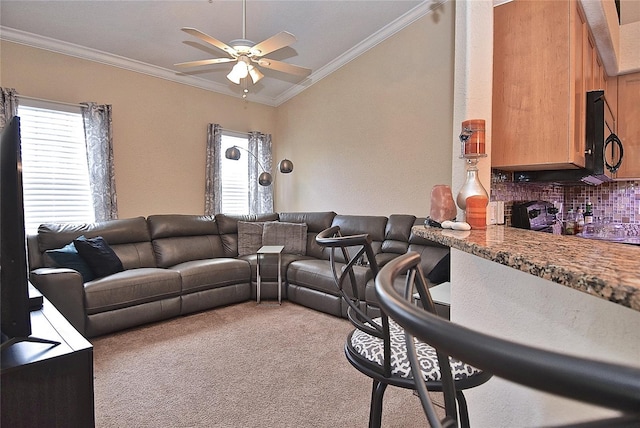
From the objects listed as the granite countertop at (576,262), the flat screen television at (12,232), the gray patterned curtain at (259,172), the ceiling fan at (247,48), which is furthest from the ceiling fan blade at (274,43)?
the gray patterned curtain at (259,172)

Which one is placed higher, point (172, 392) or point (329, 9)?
point (329, 9)

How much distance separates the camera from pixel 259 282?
3826 mm

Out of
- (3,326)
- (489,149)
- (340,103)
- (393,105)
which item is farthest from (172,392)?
(340,103)

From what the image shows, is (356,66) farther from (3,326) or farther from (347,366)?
(3,326)

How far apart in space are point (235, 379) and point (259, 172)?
385cm

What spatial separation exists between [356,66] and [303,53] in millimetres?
690

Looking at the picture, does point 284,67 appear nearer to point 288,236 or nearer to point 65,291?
point 288,236

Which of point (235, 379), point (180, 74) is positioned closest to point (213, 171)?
point (180, 74)

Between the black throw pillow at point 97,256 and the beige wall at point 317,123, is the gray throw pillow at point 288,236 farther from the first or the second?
the black throw pillow at point 97,256

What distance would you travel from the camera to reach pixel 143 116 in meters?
4.52

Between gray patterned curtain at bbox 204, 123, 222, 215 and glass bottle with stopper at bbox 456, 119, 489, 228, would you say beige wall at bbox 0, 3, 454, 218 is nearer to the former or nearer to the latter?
gray patterned curtain at bbox 204, 123, 222, 215

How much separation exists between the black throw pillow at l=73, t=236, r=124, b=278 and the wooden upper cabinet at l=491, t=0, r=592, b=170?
3251mm

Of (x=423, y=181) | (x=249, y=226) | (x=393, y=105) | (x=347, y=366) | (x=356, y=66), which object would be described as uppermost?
(x=356, y=66)

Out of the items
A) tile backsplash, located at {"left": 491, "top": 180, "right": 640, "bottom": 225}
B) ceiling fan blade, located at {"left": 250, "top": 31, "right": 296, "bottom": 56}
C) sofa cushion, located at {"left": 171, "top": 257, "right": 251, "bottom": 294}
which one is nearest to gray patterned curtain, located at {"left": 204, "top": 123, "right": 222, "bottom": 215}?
sofa cushion, located at {"left": 171, "top": 257, "right": 251, "bottom": 294}
